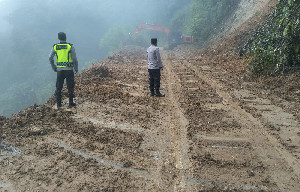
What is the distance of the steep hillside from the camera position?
4070mm

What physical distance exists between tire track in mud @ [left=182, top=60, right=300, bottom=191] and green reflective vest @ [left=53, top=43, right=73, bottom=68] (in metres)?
4.22

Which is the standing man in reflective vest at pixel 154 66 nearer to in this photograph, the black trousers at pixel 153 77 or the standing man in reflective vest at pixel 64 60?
the black trousers at pixel 153 77

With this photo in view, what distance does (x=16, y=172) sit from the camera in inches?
167

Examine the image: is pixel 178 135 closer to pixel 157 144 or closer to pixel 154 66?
pixel 157 144

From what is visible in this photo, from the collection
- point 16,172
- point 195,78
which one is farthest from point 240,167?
point 195,78

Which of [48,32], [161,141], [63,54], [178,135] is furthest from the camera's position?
[48,32]

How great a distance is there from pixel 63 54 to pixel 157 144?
11.6 feet

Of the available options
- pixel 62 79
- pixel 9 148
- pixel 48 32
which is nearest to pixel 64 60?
pixel 62 79

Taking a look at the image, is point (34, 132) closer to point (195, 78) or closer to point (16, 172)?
point (16, 172)

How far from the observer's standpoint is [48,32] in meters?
61.5

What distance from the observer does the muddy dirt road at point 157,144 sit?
13.3 ft

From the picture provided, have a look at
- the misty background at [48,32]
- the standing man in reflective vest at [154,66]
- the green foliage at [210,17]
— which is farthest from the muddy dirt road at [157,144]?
the misty background at [48,32]

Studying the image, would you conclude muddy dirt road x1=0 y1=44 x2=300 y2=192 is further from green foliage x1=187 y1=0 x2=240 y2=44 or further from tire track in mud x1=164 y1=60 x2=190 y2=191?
green foliage x1=187 y1=0 x2=240 y2=44

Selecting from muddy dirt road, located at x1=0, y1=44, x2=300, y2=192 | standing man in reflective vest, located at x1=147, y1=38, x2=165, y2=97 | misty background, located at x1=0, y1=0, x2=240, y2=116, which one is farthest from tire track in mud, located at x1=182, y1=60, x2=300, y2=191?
misty background, located at x1=0, y1=0, x2=240, y2=116
